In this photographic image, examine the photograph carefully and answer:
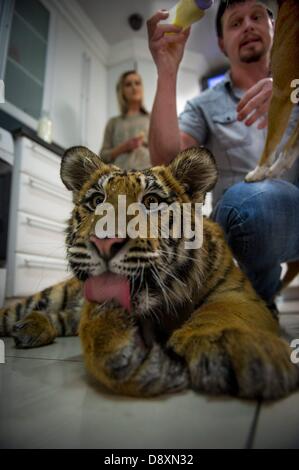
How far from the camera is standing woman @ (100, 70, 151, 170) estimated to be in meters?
0.96

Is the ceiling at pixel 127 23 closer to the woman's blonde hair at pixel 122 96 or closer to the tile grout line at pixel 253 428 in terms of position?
the woman's blonde hair at pixel 122 96

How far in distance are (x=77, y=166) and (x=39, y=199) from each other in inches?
27.3

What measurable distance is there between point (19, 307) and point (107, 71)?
929 millimetres

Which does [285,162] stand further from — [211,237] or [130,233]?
[130,233]

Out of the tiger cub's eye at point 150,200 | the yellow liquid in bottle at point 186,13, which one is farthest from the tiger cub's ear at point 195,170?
the yellow liquid in bottle at point 186,13

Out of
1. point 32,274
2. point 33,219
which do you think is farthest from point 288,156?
point 32,274

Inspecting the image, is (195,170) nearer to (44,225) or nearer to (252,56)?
(252,56)

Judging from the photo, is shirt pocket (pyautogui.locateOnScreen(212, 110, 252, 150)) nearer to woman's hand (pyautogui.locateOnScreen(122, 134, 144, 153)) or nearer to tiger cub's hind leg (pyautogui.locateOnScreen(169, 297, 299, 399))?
woman's hand (pyautogui.locateOnScreen(122, 134, 144, 153))

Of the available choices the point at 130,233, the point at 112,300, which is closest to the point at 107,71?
the point at 130,233

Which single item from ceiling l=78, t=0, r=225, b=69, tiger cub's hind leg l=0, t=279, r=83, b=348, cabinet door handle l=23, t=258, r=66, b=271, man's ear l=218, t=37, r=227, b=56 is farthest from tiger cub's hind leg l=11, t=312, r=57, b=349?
man's ear l=218, t=37, r=227, b=56

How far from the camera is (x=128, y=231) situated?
24.1 inches

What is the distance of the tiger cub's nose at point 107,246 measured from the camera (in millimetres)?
570

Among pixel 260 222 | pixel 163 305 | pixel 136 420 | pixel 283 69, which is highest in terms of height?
pixel 283 69

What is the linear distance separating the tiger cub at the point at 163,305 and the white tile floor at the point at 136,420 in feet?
0.09
